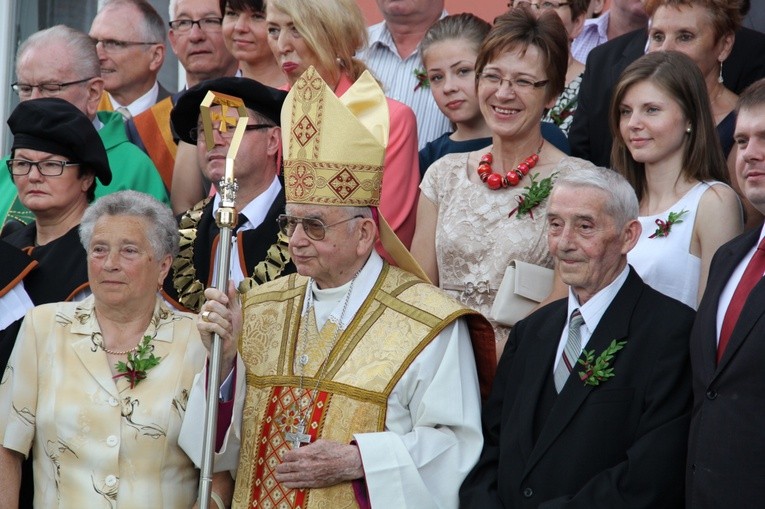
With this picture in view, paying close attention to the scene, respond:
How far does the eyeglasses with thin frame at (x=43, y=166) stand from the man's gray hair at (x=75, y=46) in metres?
1.15

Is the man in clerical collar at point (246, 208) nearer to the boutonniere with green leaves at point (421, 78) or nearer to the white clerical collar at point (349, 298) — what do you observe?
the white clerical collar at point (349, 298)

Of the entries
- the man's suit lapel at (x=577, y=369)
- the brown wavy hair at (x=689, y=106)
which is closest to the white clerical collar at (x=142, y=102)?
the brown wavy hair at (x=689, y=106)

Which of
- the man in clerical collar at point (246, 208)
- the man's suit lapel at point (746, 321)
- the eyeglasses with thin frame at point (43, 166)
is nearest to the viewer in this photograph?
the man's suit lapel at point (746, 321)

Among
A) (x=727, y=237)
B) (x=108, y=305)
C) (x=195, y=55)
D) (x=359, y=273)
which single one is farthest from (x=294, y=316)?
(x=195, y=55)

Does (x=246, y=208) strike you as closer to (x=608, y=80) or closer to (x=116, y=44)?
(x=608, y=80)

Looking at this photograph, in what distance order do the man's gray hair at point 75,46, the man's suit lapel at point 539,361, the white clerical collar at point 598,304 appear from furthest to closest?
the man's gray hair at point 75,46 < the white clerical collar at point 598,304 < the man's suit lapel at point 539,361

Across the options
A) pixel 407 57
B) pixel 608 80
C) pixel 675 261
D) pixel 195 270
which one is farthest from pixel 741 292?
pixel 407 57

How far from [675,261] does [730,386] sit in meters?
1.12

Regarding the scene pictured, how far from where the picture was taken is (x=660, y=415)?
573cm

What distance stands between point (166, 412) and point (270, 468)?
0.49m

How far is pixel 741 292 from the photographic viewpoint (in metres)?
5.70

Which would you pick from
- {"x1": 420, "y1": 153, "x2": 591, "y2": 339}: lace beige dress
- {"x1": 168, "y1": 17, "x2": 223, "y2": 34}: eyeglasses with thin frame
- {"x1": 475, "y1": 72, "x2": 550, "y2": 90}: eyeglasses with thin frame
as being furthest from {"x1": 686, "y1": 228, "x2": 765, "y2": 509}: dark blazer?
{"x1": 168, "y1": 17, "x2": 223, "y2": 34}: eyeglasses with thin frame

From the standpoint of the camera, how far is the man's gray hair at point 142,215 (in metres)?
6.64

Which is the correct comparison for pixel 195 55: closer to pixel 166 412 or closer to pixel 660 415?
pixel 166 412
